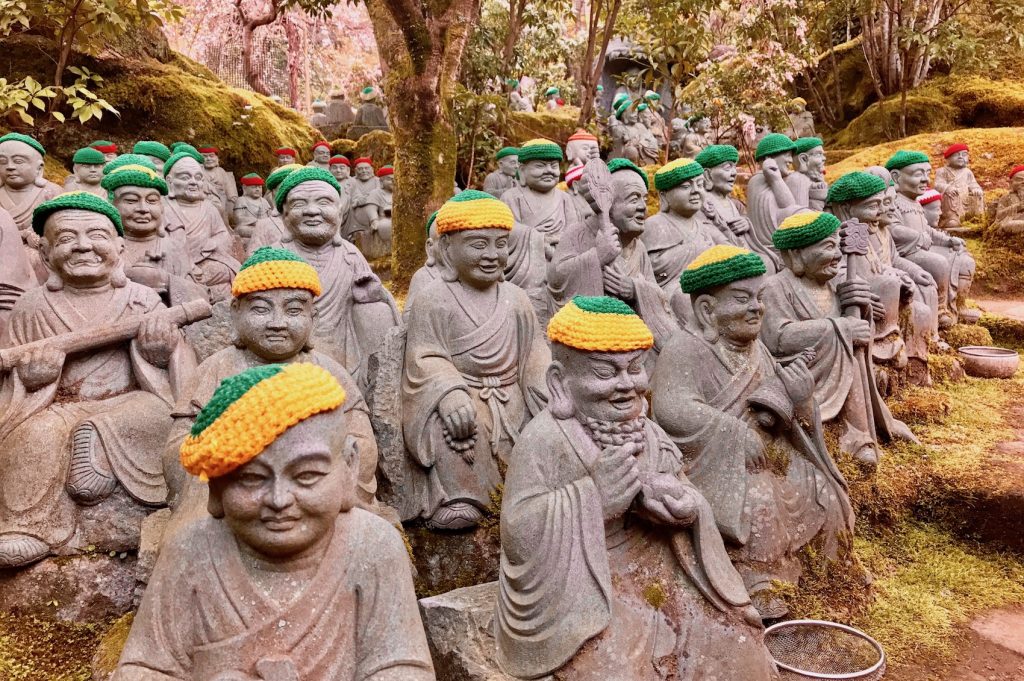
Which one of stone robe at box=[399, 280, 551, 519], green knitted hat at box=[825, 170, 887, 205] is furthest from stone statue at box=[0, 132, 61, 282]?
green knitted hat at box=[825, 170, 887, 205]

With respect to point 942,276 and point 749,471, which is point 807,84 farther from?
point 749,471

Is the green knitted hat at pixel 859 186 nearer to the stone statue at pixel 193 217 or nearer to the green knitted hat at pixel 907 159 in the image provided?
the green knitted hat at pixel 907 159

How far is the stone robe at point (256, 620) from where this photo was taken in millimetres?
2352

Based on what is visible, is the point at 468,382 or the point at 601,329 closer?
the point at 601,329

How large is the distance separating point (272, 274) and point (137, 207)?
3.47 meters

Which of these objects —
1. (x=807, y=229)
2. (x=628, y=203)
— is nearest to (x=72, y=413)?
(x=628, y=203)

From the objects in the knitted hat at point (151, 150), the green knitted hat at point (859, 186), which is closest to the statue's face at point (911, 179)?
the green knitted hat at point (859, 186)

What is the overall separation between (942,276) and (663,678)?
29.7 ft

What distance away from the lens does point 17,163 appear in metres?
8.00

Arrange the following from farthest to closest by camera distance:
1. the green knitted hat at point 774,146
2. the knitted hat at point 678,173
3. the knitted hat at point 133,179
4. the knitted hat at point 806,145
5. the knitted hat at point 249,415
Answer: the knitted hat at point 806,145 → the green knitted hat at point 774,146 → the knitted hat at point 678,173 → the knitted hat at point 133,179 → the knitted hat at point 249,415

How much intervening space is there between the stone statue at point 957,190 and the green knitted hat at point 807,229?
34.7 ft

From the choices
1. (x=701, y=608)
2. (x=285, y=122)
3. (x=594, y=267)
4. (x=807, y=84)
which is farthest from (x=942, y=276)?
(x=807, y=84)

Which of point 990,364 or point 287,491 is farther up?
point 287,491

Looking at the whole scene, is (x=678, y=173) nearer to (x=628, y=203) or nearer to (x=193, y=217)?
(x=628, y=203)
